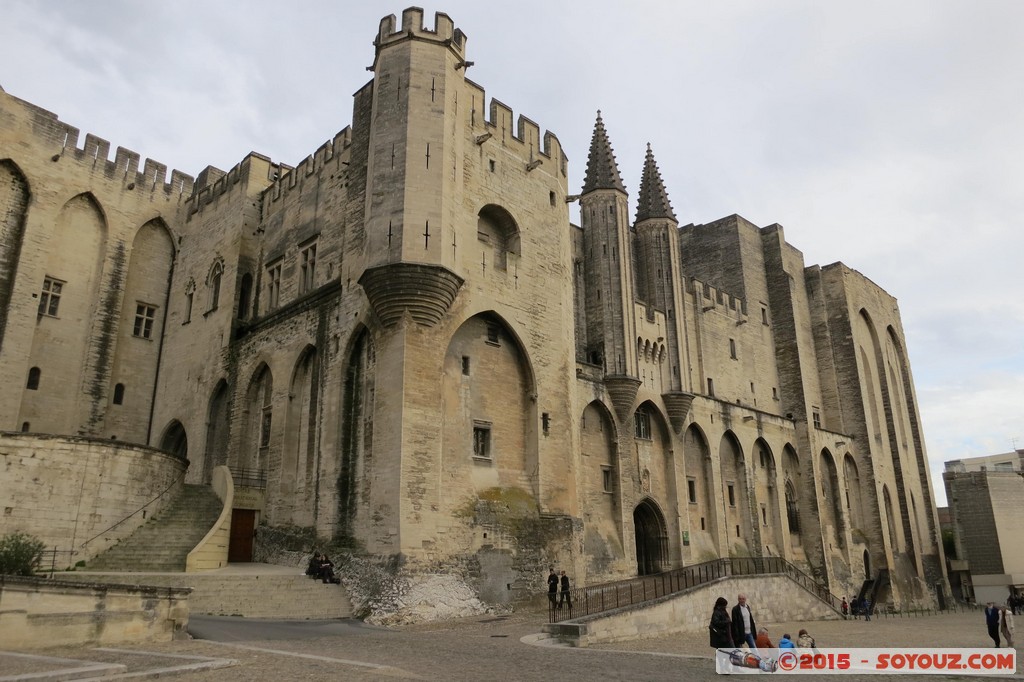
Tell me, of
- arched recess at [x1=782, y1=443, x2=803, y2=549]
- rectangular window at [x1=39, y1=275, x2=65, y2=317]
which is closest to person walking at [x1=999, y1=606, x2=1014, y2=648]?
arched recess at [x1=782, y1=443, x2=803, y2=549]

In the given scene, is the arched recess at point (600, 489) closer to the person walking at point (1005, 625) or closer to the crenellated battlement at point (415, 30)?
the person walking at point (1005, 625)

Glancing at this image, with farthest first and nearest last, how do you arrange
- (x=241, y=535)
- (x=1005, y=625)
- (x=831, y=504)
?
(x=831, y=504)
(x=241, y=535)
(x=1005, y=625)

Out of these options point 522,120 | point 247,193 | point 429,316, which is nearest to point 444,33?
point 522,120

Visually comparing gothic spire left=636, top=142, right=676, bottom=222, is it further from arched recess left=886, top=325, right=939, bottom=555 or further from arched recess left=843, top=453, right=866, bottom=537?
arched recess left=886, top=325, right=939, bottom=555

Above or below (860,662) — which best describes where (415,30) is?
above

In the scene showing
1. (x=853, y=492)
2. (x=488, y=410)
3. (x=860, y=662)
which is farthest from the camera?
(x=853, y=492)

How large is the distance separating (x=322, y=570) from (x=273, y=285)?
11526mm

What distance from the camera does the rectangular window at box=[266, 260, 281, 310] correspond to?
25.7m

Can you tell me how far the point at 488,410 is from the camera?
20594mm

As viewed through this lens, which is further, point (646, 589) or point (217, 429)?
point (217, 429)

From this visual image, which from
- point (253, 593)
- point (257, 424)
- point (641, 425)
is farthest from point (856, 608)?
point (253, 593)

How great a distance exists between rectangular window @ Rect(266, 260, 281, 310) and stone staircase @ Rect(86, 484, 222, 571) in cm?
698

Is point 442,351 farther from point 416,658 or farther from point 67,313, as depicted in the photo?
point 67,313

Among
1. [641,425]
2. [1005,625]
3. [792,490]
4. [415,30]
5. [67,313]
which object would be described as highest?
[415,30]
